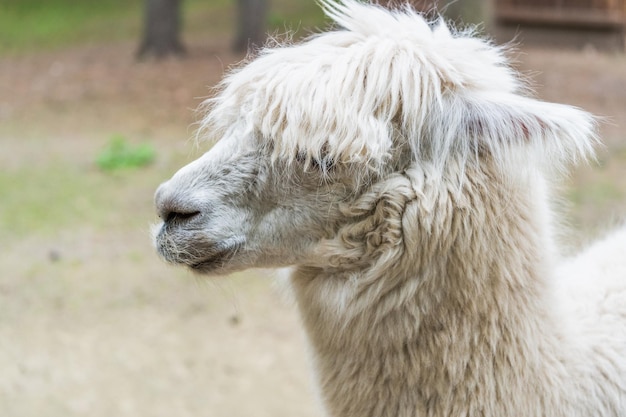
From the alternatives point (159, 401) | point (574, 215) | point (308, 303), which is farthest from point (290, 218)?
point (574, 215)

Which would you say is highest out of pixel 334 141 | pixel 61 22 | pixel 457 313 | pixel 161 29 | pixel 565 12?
pixel 334 141

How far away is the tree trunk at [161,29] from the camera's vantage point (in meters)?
13.6

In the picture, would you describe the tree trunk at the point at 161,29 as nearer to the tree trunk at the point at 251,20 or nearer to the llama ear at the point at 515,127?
the tree trunk at the point at 251,20

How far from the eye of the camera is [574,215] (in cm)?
642

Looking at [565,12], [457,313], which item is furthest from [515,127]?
[565,12]

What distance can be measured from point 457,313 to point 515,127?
503 mm

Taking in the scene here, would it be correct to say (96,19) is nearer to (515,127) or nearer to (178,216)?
(178,216)

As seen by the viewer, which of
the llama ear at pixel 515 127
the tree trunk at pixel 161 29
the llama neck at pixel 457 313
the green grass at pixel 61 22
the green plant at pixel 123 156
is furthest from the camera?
the green grass at pixel 61 22

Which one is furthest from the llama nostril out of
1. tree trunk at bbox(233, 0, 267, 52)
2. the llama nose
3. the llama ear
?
tree trunk at bbox(233, 0, 267, 52)

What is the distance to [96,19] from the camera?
19.6 meters

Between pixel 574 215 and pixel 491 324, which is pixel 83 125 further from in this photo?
pixel 491 324

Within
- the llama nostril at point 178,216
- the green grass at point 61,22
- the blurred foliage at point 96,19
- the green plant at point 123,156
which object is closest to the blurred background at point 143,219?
the green plant at point 123,156

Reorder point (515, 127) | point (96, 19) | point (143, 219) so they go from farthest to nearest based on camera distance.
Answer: point (96, 19)
point (143, 219)
point (515, 127)

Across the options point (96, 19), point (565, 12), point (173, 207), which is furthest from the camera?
point (96, 19)
